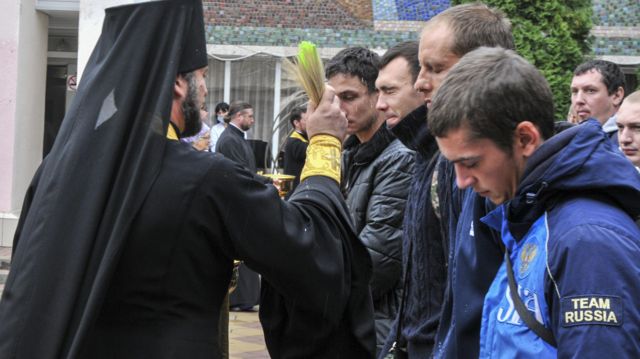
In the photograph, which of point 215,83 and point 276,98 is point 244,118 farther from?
point 215,83

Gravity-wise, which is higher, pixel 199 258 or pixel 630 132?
pixel 630 132

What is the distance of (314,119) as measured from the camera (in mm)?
3188

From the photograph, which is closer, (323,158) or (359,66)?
(323,158)

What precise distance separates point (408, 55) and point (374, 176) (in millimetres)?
560

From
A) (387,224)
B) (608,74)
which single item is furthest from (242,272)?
(387,224)

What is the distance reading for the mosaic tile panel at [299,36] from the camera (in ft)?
53.3

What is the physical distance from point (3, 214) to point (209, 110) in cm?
504

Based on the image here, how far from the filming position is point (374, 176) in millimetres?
3793

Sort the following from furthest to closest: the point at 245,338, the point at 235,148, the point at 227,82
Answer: the point at 227,82 < the point at 235,148 < the point at 245,338

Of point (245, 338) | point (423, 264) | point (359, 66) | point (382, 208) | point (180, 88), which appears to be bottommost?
point (245, 338)

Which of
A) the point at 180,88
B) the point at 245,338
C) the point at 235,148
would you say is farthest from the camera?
the point at 235,148

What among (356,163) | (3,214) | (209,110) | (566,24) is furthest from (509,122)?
(209,110)

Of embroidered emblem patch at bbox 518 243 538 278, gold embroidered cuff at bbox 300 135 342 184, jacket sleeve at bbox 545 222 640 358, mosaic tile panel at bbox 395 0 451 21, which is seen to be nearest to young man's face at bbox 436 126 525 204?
embroidered emblem patch at bbox 518 243 538 278

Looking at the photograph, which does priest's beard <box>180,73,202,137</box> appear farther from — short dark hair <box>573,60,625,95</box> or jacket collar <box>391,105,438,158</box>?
short dark hair <box>573,60,625,95</box>
